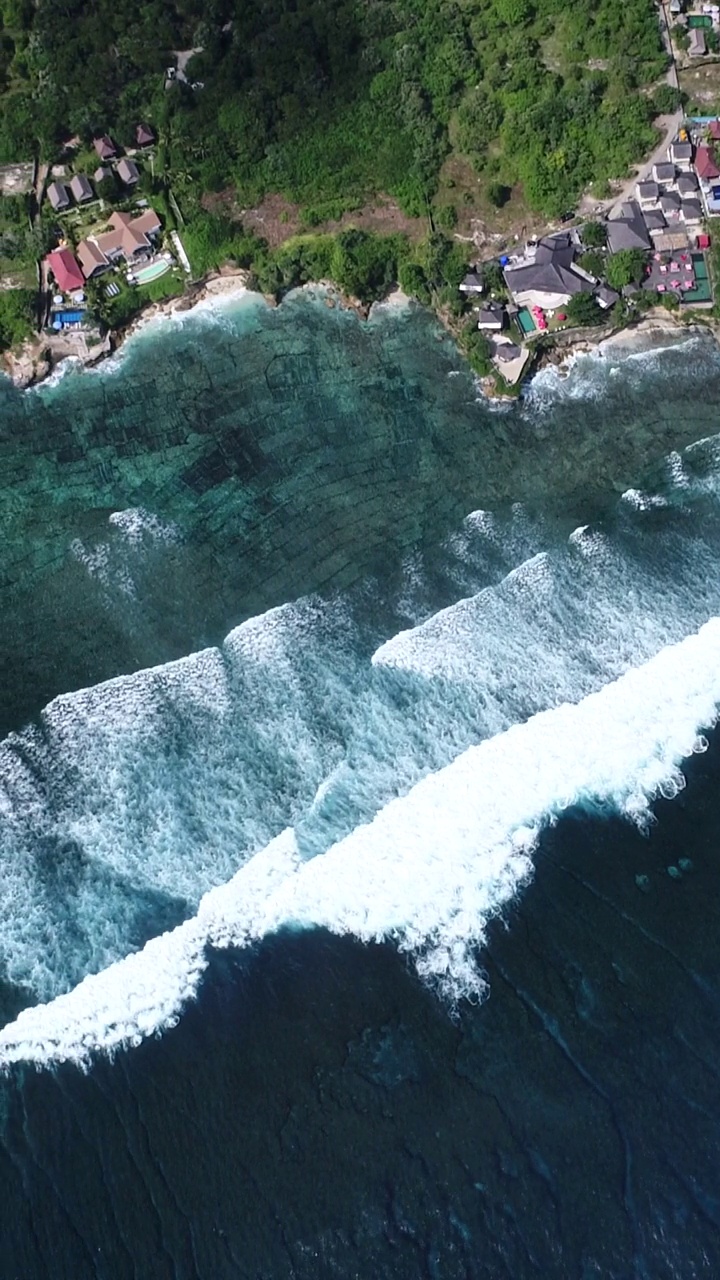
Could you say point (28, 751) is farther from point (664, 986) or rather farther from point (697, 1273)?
point (697, 1273)

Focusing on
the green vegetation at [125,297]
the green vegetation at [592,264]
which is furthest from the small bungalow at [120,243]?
the green vegetation at [592,264]

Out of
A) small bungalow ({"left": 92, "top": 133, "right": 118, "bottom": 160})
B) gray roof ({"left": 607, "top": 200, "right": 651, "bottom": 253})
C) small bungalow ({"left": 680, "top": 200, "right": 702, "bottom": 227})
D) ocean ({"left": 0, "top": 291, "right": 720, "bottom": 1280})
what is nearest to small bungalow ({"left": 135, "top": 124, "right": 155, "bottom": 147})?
small bungalow ({"left": 92, "top": 133, "right": 118, "bottom": 160})

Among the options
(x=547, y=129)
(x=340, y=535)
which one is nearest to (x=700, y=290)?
(x=547, y=129)

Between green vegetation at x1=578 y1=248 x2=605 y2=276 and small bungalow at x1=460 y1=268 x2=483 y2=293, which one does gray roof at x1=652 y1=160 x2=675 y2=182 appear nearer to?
green vegetation at x1=578 y1=248 x2=605 y2=276

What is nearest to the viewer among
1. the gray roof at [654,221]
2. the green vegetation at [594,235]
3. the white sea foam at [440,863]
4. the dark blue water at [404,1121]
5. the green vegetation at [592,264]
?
the dark blue water at [404,1121]

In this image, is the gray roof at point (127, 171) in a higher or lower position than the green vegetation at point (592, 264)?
higher

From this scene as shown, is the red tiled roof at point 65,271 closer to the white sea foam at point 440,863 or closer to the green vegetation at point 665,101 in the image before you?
the white sea foam at point 440,863
